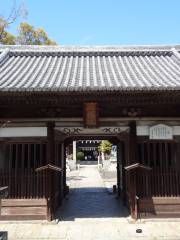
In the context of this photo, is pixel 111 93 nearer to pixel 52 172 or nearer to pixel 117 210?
pixel 52 172

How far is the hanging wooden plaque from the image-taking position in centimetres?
955

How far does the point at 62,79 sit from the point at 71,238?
4.95m

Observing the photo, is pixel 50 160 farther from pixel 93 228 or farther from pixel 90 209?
pixel 90 209

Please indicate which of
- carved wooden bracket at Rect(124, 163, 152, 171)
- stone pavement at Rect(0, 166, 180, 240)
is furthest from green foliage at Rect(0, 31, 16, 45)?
carved wooden bracket at Rect(124, 163, 152, 171)

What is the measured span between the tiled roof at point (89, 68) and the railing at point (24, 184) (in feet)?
9.55

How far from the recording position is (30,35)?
94.8 feet

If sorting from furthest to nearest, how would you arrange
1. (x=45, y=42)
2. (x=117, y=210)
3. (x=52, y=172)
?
1. (x=45, y=42)
2. (x=117, y=210)
3. (x=52, y=172)

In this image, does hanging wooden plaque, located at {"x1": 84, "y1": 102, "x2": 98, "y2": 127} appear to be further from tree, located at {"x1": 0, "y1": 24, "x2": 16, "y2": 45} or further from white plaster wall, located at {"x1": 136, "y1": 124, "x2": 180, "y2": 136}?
tree, located at {"x1": 0, "y1": 24, "x2": 16, "y2": 45}

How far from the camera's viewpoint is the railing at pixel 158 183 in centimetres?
975

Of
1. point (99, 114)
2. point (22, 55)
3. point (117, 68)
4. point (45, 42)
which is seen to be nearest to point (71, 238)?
point (99, 114)

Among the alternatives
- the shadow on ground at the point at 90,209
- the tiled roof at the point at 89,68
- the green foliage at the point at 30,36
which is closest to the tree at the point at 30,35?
the green foliage at the point at 30,36

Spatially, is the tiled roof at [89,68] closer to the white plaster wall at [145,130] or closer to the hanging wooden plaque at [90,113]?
the hanging wooden plaque at [90,113]

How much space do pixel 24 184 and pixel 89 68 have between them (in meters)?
5.05

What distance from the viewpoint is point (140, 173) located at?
9820mm
